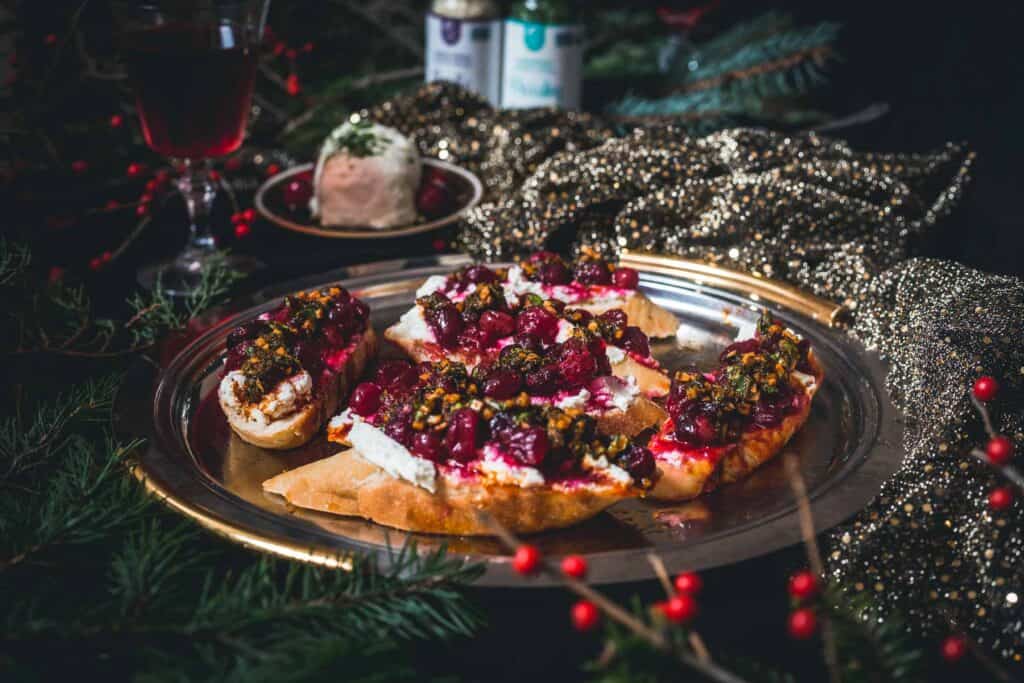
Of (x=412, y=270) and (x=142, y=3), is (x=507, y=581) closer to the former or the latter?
(x=412, y=270)

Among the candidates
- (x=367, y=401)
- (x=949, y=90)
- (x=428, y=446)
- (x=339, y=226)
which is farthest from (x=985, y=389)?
(x=949, y=90)

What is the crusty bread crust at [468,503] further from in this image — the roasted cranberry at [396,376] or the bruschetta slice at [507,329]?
the bruschetta slice at [507,329]

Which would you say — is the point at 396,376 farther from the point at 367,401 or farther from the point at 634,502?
the point at 634,502

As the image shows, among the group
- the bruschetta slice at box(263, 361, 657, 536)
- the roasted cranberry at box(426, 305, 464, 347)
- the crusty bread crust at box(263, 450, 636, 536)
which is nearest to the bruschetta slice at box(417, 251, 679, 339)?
the roasted cranberry at box(426, 305, 464, 347)

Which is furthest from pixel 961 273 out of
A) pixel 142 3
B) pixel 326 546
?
pixel 142 3

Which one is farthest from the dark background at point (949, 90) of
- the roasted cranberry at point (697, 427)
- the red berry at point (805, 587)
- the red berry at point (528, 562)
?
the red berry at point (528, 562)

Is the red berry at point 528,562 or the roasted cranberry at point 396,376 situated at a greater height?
the red berry at point 528,562
